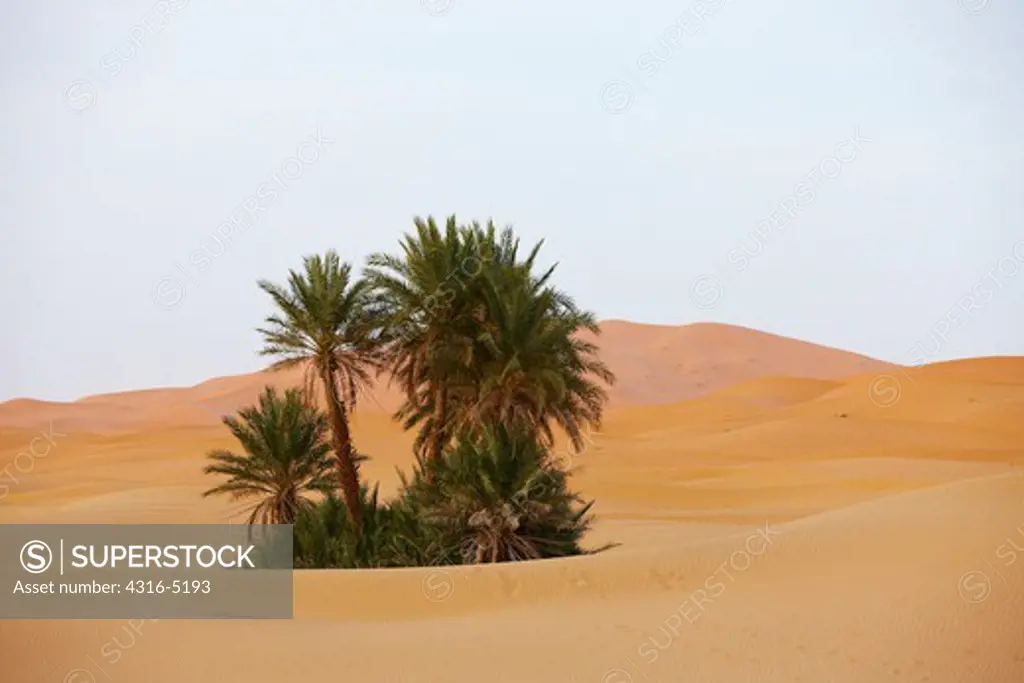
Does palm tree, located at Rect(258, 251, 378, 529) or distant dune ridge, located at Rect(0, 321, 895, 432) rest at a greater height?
distant dune ridge, located at Rect(0, 321, 895, 432)

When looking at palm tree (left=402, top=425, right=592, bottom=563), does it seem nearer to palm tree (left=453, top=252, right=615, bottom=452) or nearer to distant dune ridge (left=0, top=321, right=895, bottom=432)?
palm tree (left=453, top=252, right=615, bottom=452)

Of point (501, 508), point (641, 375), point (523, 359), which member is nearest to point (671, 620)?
point (501, 508)

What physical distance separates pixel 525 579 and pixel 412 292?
10795mm

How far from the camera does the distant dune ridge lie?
9950cm

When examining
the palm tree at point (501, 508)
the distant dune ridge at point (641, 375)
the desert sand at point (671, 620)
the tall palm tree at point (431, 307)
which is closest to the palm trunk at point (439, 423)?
the tall palm tree at point (431, 307)

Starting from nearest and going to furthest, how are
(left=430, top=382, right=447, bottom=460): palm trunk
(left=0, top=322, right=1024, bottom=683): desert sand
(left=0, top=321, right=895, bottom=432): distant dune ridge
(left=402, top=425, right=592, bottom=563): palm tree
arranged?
(left=0, top=322, right=1024, bottom=683): desert sand → (left=402, top=425, right=592, bottom=563): palm tree → (left=430, top=382, right=447, bottom=460): palm trunk → (left=0, top=321, right=895, bottom=432): distant dune ridge

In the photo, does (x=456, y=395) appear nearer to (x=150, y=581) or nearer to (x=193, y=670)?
(x=150, y=581)

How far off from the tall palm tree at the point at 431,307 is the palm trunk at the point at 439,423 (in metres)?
0.02

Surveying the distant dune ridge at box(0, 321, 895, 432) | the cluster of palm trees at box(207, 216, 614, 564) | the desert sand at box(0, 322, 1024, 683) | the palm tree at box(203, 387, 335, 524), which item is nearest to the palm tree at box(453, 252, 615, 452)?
the cluster of palm trees at box(207, 216, 614, 564)

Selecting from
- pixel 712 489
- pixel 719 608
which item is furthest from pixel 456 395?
pixel 712 489

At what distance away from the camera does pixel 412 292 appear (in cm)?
2436

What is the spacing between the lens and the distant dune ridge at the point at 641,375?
99500 millimetres

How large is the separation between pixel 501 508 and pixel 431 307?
19.9 feet

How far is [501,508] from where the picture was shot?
19.4 metres
